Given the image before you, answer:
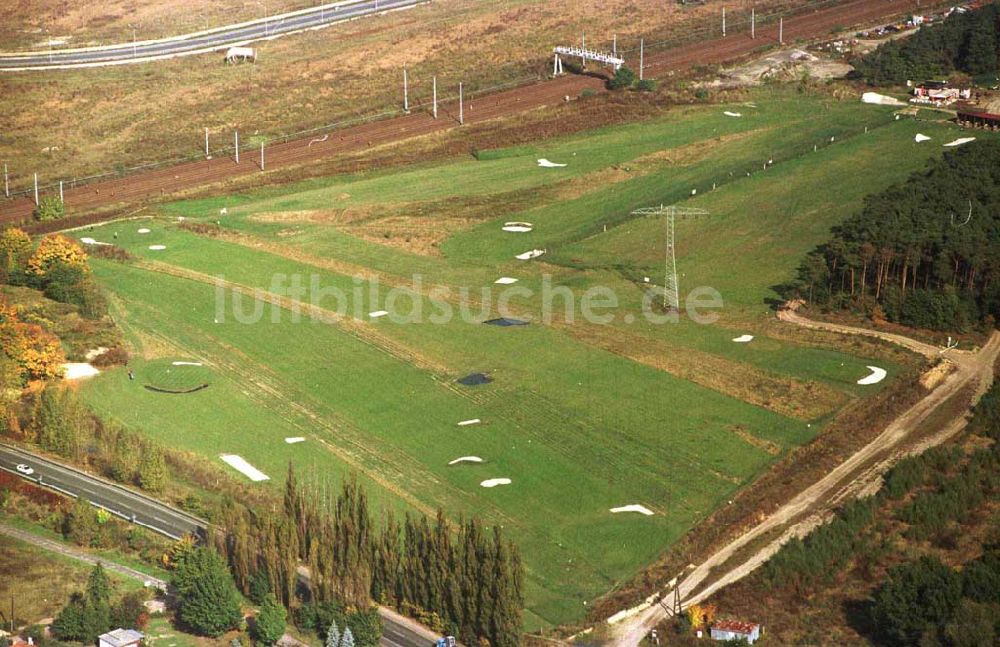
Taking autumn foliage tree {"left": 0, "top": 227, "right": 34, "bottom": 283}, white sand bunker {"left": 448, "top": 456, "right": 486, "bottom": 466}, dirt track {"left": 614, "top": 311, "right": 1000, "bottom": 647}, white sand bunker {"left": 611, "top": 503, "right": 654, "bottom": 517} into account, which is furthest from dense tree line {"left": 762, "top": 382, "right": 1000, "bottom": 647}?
autumn foliage tree {"left": 0, "top": 227, "right": 34, "bottom": 283}

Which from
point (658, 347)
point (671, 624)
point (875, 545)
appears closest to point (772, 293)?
point (658, 347)

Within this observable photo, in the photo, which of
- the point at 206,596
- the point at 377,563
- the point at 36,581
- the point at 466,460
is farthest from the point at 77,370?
the point at 377,563

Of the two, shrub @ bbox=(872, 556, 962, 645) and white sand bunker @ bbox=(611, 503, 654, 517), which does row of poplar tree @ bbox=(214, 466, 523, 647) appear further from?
shrub @ bbox=(872, 556, 962, 645)

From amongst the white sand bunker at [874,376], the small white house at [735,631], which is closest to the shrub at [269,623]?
the small white house at [735,631]

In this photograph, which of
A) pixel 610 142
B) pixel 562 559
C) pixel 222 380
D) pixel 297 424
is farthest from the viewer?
pixel 610 142

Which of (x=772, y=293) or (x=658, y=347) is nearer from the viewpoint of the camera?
(x=658, y=347)

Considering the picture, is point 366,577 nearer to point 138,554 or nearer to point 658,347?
point 138,554

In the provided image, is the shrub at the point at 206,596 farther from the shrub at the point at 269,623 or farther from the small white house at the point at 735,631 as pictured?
the small white house at the point at 735,631
